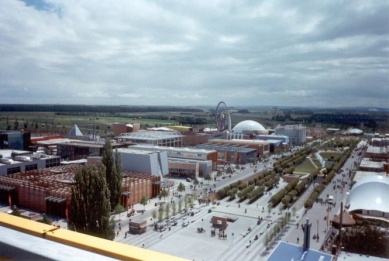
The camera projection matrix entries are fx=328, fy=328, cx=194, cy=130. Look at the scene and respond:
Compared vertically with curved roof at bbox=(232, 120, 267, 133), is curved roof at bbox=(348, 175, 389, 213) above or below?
below

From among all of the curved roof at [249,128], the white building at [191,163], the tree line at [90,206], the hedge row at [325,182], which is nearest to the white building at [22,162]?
the white building at [191,163]

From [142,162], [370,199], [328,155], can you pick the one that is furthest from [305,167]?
[142,162]

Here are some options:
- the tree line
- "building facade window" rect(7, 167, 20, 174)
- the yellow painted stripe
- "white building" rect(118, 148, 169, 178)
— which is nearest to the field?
"white building" rect(118, 148, 169, 178)

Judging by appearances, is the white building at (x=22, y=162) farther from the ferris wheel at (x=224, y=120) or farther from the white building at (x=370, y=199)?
the ferris wheel at (x=224, y=120)

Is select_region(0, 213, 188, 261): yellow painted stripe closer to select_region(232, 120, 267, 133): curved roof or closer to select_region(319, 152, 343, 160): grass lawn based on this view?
select_region(319, 152, 343, 160): grass lawn

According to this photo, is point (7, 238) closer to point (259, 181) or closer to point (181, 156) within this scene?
point (259, 181)

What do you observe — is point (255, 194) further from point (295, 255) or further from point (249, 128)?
point (249, 128)
